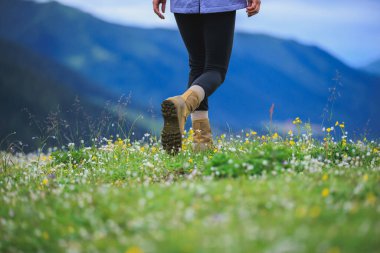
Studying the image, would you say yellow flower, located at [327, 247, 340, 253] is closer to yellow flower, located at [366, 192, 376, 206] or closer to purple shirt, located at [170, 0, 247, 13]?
yellow flower, located at [366, 192, 376, 206]

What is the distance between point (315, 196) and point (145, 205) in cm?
135

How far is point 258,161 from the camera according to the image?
540 centimetres

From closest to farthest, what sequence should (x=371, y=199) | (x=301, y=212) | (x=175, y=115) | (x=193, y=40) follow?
(x=301, y=212) → (x=371, y=199) → (x=175, y=115) → (x=193, y=40)

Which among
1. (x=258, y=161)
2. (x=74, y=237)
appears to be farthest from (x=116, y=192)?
(x=258, y=161)

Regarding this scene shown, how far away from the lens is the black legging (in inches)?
272

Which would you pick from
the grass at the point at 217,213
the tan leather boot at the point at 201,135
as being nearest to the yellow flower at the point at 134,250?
the grass at the point at 217,213

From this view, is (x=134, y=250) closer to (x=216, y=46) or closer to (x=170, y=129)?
(x=170, y=129)

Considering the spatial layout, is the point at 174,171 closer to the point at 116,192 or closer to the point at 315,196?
the point at 116,192

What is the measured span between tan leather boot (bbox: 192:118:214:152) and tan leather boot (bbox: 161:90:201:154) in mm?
840

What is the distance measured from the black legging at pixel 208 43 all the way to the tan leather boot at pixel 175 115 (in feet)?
0.99

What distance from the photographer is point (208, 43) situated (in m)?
6.97

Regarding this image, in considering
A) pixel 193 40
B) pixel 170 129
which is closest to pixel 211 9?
pixel 193 40

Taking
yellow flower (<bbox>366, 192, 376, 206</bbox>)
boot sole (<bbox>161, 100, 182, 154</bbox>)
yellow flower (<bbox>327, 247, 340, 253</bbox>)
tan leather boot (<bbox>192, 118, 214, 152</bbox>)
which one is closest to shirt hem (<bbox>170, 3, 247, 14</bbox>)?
boot sole (<bbox>161, 100, 182, 154</bbox>)

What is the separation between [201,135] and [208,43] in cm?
153
